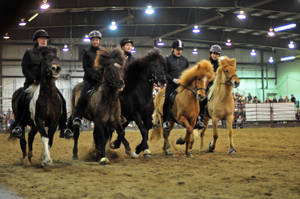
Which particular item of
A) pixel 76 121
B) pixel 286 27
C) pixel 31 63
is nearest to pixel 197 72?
pixel 76 121

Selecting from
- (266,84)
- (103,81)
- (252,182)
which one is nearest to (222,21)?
(266,84)

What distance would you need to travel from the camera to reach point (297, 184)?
171 inches

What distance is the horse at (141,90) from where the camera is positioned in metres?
8.26

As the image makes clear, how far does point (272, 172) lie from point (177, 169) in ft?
4.98

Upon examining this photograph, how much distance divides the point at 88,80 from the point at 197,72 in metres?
2.50

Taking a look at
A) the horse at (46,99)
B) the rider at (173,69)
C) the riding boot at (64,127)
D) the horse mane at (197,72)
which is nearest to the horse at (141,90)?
the horse mane at (197,72)

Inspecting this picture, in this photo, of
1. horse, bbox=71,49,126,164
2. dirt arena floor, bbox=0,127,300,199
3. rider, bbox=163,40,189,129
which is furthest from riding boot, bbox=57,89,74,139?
rider, bbox=163,40,189,129

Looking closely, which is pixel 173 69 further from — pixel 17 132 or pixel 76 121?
pixel 17 132

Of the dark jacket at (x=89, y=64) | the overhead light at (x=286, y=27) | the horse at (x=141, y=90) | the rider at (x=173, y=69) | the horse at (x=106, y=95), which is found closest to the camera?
the horse at (x=106, y=95)

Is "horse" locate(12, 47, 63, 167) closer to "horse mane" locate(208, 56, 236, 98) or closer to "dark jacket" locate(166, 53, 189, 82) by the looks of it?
"dark jacket" locate(166, 53, 189, 82)

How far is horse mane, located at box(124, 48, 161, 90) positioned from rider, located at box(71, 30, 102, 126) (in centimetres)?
94

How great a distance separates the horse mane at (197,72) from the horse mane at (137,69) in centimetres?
85

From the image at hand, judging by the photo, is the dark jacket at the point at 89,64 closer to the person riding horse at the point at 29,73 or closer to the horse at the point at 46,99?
the person riding horse at the point at 29,73

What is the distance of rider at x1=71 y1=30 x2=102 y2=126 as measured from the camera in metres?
7.80
